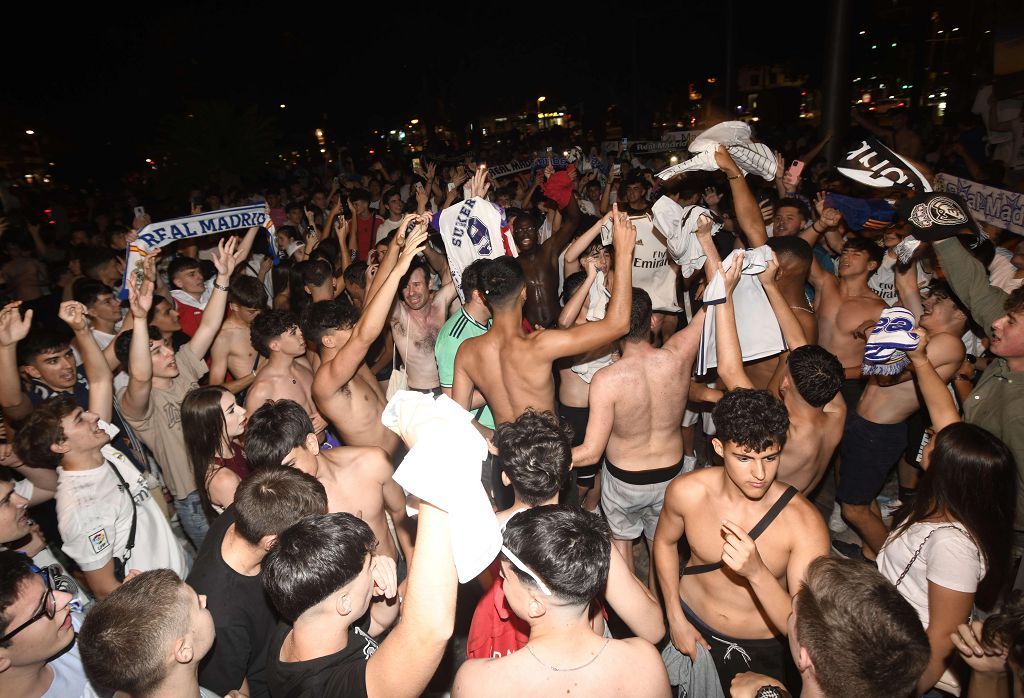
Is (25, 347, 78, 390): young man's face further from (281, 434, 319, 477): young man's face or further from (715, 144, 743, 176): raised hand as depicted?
(715, 144, 743, 176): raised hand

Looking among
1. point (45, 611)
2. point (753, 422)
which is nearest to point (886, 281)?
point (753, 422)

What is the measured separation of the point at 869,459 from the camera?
4320 mm

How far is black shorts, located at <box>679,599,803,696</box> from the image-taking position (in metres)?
2.87

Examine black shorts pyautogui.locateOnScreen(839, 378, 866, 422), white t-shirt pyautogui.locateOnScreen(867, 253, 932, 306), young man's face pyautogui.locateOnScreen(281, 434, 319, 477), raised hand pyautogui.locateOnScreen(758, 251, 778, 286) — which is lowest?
black shorts pyautogui.locateOnScreen(839, 378, 866, 422)

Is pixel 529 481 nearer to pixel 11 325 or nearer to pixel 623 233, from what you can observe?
pixel 623 233

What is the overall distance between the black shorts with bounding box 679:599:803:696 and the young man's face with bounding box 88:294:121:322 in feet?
18.2

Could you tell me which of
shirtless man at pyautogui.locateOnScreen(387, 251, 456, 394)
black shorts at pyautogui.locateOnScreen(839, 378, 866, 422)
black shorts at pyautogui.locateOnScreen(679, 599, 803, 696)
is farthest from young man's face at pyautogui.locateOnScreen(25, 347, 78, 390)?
black shorts at pyautogui.locateOnScreen(839, 378, 866, 422)

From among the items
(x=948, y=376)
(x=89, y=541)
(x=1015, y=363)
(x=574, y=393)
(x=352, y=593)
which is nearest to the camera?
(x=352, y=593)

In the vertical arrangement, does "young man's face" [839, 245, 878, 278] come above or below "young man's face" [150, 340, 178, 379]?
below

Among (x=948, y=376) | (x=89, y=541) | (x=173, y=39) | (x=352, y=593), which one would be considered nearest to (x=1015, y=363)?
(x=948, y=376)

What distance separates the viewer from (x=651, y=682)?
6.46 feet

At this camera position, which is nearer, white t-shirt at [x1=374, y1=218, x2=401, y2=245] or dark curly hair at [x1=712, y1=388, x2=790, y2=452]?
dark curly hair at [x1=712, y1=388, x2=790, y2=452]

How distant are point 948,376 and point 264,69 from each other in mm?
30095

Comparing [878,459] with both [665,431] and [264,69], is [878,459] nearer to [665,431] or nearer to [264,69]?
[665,431]
